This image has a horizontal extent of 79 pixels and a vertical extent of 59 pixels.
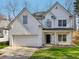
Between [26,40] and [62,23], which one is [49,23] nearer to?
[62,23]

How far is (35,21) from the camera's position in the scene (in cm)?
4031

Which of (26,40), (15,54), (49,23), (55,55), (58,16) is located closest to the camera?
(55,55)

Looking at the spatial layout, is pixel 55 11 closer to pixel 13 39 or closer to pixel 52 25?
pixel 52 25

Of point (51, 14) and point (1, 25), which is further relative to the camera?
point (1, 25)

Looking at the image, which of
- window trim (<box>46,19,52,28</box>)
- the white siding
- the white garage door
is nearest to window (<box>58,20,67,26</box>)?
the white siding

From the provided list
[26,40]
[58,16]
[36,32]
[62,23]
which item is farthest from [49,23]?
[26,40]

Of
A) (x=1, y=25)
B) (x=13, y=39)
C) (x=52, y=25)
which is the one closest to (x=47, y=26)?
(x=52, y=25)

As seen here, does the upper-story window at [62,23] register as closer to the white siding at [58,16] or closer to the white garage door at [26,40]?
the white siding at [58,16]

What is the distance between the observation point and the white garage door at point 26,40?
40.4 m

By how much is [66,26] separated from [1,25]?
35.6m

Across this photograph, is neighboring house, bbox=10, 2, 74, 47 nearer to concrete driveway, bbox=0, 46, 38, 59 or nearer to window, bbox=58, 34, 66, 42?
window, bbox=58, 34, 66, 42

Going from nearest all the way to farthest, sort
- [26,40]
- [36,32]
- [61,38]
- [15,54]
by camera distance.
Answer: [15,54] < [36,32] < [26,40] < [61,38]

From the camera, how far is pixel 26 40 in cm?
4094

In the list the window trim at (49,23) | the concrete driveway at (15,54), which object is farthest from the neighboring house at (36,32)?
the concrete driveway at (15,54)
